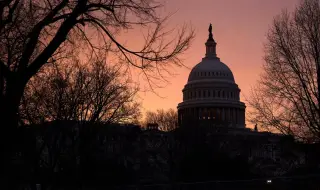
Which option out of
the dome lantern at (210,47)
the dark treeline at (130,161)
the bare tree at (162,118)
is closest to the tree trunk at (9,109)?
the dark treeline at (130,161)

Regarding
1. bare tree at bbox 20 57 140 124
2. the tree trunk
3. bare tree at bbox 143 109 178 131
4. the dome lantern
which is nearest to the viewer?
the tree trunk

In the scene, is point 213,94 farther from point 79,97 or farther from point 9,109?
point 9,109

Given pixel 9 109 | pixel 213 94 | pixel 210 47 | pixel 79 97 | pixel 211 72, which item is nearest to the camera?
pixel 9 109

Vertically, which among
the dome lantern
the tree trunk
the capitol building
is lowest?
the tree trunk

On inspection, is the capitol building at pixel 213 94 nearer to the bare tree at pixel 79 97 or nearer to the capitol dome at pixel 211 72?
the capitol dome at pixel 211 72

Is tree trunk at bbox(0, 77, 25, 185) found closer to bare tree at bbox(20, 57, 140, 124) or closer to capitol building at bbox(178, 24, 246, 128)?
bare tree at bbox(20, 57, 140, 124)

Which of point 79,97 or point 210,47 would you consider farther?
point 210,47

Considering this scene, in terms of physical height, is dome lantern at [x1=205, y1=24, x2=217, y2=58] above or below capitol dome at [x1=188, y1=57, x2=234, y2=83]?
above

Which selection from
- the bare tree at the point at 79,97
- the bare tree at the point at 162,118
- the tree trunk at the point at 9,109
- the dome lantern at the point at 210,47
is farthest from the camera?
the dome lantern at the point at 210,47

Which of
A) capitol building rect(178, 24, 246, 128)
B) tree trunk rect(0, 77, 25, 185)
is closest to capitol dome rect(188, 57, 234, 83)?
capitol building rect(178, 24, 246, 128)

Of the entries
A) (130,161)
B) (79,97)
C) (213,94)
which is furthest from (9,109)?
(213,94)

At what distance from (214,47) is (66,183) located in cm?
14636

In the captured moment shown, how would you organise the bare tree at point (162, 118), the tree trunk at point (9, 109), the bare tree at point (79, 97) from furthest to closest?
the bare tree at point (162, 118), the bare tree at point (79, 97), the tree trunk at point (9, 109)

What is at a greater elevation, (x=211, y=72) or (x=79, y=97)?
(x=211, y=72)
